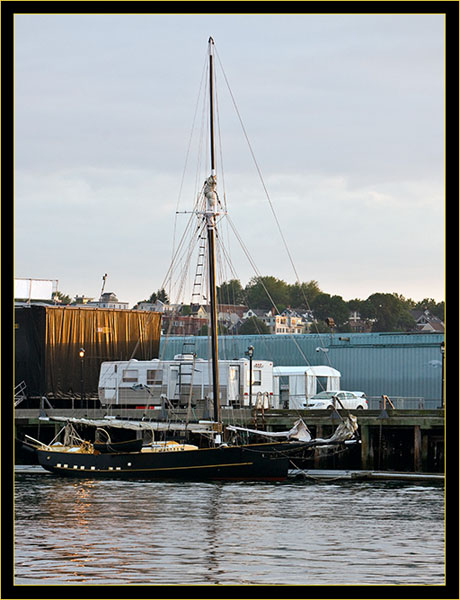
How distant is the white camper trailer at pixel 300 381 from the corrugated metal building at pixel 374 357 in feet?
6.80

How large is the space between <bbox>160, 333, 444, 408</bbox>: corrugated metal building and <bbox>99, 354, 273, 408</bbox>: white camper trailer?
210 cm

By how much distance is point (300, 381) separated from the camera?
66.8 m

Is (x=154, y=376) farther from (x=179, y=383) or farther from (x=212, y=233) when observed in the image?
(x=212, y=233)

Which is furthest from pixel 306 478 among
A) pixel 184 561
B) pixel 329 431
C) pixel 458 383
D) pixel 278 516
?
pixel 458 383

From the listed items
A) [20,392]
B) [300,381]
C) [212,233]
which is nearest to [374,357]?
[300,381]

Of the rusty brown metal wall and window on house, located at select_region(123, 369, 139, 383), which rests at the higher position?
the rusty brown metal wall

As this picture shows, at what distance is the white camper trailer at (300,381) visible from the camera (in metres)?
65.6

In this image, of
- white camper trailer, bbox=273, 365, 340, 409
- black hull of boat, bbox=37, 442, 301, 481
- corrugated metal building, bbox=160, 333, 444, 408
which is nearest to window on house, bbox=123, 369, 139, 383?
corrugated metal building, bbox=160, 333, 444, 408

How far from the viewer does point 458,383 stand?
8.42 m

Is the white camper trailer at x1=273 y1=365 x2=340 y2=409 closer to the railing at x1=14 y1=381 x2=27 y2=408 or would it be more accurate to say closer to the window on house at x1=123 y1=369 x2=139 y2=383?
the window on house at x1=123 y1=369 x2=139 y2=383

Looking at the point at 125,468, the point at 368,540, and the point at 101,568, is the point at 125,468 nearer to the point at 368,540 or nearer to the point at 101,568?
the point at 368,540

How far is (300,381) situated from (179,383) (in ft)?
34.0

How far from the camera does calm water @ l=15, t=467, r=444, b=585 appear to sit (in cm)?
2002

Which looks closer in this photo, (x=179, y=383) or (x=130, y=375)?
(x=179, y=383)
